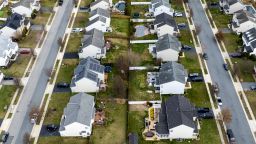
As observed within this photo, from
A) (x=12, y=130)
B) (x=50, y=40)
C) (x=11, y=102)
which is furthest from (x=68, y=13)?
(x=12, y=130)

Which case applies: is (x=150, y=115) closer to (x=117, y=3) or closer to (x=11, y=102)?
(x=11, y=102)

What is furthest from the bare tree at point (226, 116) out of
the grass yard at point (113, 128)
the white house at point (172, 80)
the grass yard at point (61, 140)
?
the grass yard at point (61, 140)

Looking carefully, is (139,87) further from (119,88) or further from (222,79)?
(222,79)

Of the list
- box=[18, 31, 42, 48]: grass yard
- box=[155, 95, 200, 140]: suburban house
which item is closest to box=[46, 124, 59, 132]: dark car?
box=[155, 95, 200, 140]: suburban house

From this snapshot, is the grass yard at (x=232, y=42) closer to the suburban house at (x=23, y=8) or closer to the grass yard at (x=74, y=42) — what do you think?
the grass yard at (x=74, y=42)

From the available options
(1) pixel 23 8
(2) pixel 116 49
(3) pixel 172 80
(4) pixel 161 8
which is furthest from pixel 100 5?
(3) pixel 172 80

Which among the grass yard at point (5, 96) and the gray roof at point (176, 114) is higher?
the grass yard at point (5, 96)

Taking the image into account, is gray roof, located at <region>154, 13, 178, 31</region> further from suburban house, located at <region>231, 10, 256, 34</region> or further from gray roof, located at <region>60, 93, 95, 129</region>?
gray roof, located at <region>60, 93, 95, 129</region>
